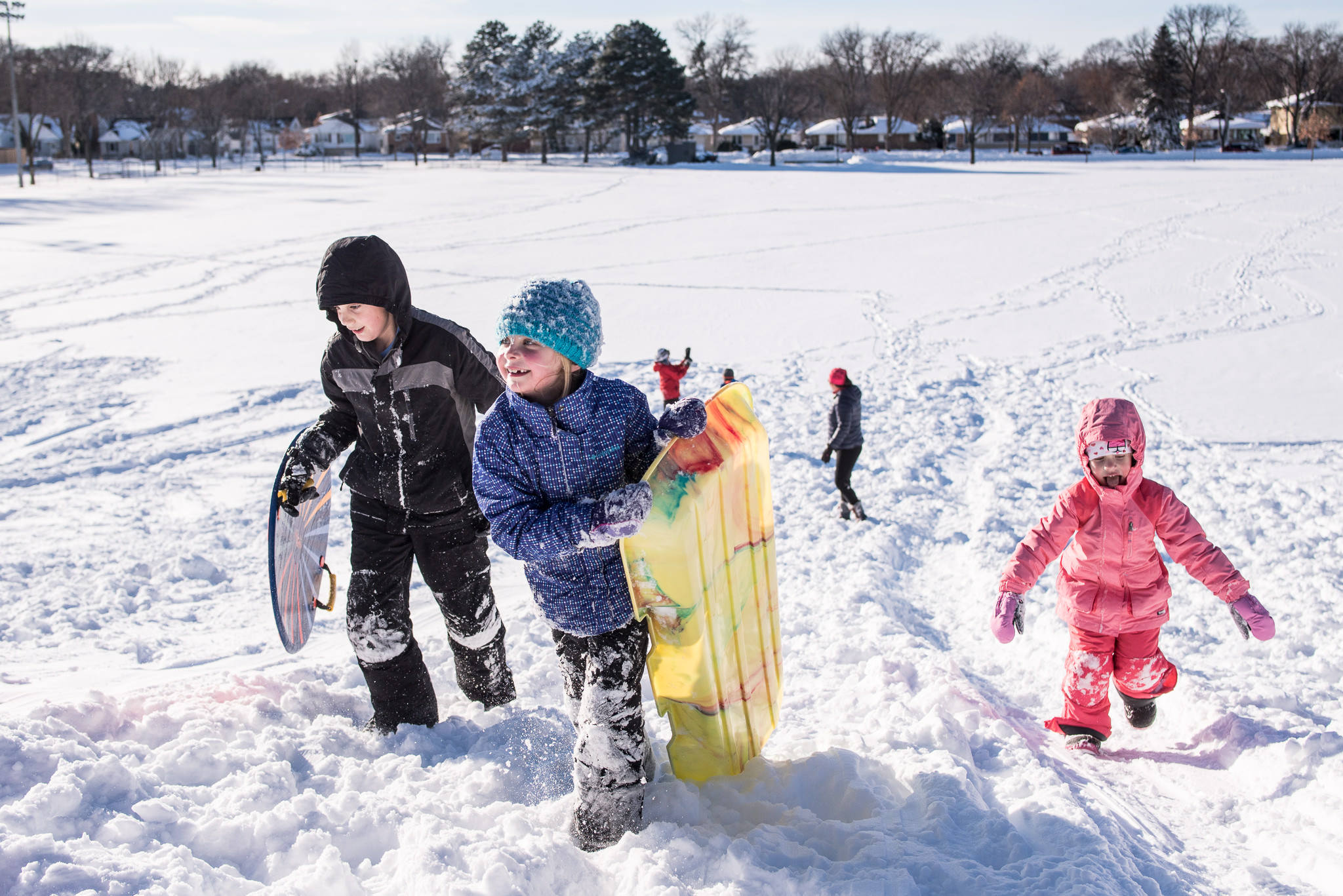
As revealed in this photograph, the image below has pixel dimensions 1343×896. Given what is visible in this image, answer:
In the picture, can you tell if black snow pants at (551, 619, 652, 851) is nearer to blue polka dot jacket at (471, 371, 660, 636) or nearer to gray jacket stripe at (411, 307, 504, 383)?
blue polka dot jacket at (471, 371, 660, 636)

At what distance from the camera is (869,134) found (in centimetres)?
7175

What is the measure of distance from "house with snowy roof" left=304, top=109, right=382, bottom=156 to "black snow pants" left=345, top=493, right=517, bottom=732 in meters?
91.1

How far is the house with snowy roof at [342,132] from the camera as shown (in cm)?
8712

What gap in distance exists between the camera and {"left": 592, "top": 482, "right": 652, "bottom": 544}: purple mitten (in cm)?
227

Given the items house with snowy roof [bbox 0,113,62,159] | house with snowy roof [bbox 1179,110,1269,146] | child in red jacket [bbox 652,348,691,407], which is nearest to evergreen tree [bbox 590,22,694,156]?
house with snowy roof [bbox 1179,110,1269,146]

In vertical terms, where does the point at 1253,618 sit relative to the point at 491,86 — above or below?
below

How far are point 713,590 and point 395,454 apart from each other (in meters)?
1.18

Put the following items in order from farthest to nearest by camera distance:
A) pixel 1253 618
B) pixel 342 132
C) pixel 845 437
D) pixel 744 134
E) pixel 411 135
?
pixel 342 132 → pixel 744 134 → pixel 411 135 → pixel 845 437 → pixel 1253 618

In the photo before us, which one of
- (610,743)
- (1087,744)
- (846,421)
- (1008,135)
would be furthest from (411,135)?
(610,743)

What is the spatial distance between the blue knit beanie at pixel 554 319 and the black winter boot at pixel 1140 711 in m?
2.38

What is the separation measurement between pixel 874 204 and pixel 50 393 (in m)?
20.4

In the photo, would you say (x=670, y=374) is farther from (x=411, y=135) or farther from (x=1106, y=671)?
(x=411, y=135)

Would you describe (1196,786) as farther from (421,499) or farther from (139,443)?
(139,443)

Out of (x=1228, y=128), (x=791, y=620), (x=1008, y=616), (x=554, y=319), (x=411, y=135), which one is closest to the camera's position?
(x=554, y=319)
